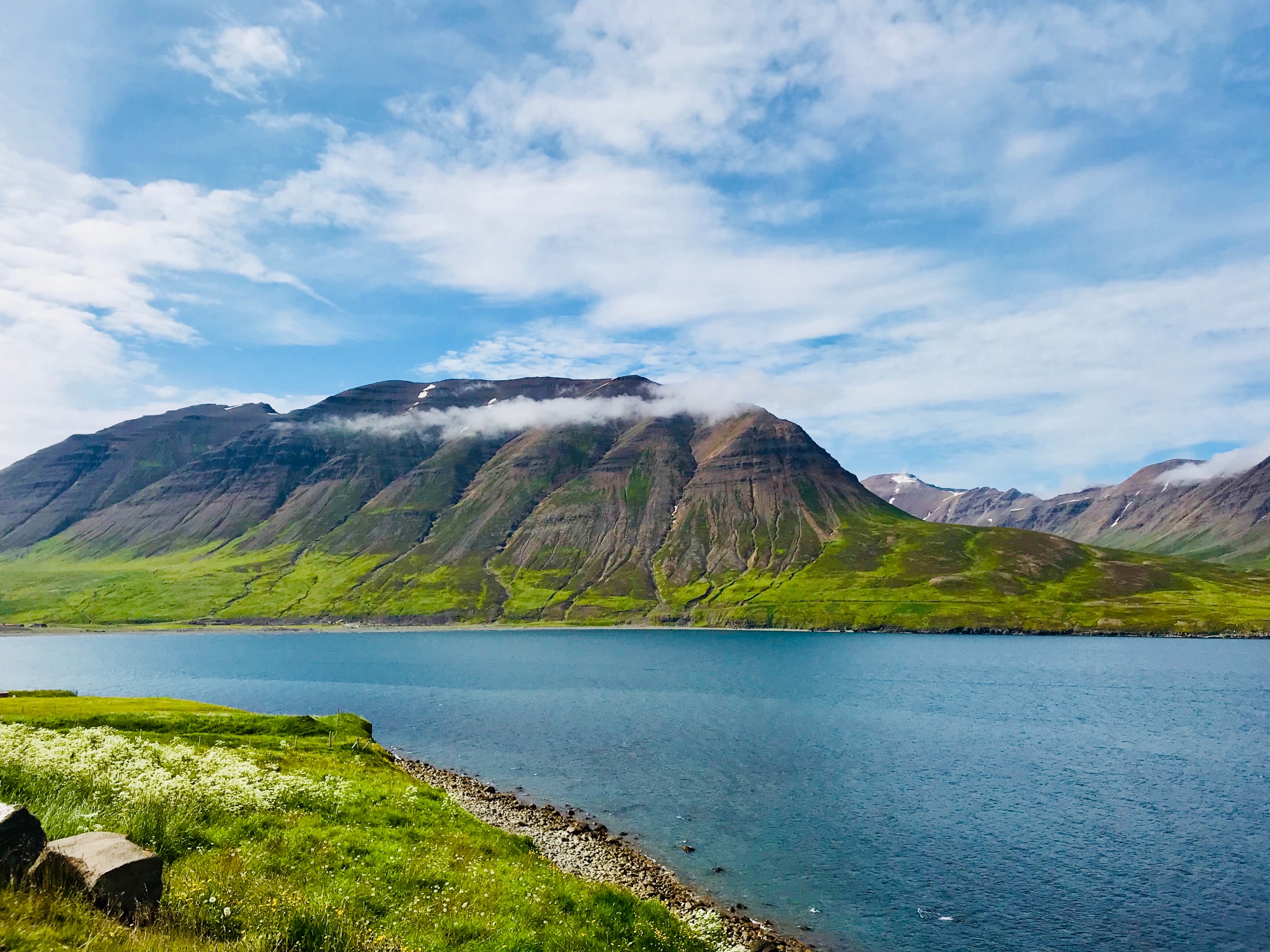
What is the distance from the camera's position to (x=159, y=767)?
3180 cm

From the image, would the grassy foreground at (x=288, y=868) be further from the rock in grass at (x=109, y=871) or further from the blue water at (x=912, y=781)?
the blue water at (x=912, y=781)

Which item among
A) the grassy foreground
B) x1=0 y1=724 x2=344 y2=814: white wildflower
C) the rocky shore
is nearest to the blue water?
the rocky shore

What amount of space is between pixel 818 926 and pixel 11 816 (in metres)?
46.7

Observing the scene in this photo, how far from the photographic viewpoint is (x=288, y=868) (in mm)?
24906

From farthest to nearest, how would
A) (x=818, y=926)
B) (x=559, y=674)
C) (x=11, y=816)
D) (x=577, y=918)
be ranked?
(x=559, y=674) < (x=818, y=926) < (x=577, y=918) < (x=11, y=816)

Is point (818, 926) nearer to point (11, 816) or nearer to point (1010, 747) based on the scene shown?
point (11, 816)

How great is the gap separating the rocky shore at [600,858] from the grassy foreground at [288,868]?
705 cm

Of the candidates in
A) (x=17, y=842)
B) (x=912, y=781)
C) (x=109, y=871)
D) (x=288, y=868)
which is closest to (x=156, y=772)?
(x=288, y=868)

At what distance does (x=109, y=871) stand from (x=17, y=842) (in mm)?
1798

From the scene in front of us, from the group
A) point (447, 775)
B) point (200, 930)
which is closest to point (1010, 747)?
point (447, 775)

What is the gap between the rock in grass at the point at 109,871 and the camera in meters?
14.5

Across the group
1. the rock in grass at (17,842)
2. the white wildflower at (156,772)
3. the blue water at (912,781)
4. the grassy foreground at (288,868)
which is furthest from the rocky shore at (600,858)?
the rock in grass at (17,842)

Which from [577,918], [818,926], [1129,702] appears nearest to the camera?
[577,918]

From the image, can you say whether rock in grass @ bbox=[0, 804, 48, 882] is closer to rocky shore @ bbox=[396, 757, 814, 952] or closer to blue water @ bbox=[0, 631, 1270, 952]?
rocky shore @ bbox=[396, 757, 814, 952]
